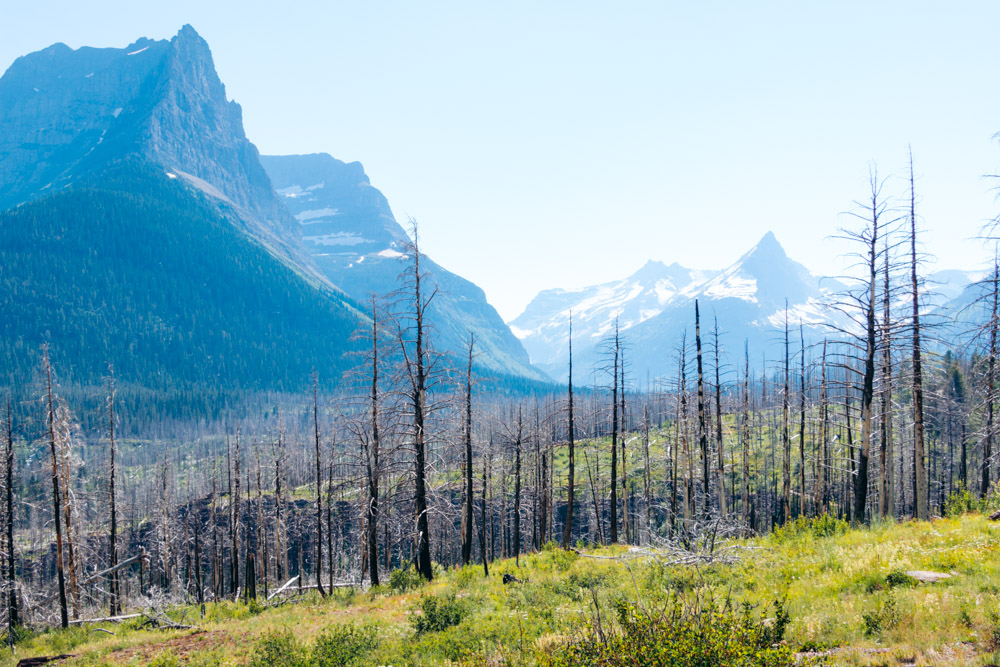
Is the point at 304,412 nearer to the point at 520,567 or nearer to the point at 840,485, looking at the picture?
the point at 840,485

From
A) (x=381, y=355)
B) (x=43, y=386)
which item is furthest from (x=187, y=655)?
(x=43, y=386)

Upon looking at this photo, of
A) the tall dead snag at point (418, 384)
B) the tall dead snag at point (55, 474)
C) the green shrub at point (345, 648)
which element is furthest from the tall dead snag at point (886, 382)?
the tall dead snag at point (55, 474)

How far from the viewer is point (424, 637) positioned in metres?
11.4

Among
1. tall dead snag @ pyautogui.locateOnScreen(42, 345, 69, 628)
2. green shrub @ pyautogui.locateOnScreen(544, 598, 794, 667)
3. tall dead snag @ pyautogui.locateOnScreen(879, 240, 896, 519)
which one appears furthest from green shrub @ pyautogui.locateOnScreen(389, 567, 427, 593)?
tall dead snag @ pyautogui.locateOnScreen(879, 240, 896, 519)

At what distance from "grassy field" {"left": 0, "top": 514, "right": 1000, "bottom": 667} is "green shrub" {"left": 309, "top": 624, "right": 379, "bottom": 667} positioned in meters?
0.04

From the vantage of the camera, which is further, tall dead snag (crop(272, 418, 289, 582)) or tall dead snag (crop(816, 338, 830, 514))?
tall dead snag (crop(272, 418, 289, 582))

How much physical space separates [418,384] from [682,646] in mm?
16054

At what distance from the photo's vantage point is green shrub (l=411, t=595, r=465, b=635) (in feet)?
39.9

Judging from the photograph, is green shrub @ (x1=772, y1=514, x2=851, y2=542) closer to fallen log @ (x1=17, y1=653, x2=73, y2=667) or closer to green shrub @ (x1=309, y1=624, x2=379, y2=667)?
green shrub @ (x1=309, y1=624, x2=379, y2=667)

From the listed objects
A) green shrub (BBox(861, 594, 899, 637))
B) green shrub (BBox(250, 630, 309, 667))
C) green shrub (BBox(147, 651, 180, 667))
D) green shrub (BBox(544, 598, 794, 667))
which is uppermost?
green shrub (BBox(544, 598, 794, 667))

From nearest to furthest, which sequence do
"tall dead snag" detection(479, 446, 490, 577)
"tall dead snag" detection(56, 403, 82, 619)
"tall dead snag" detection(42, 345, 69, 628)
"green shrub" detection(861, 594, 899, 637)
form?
"green shrub" detection(861, 594, 899, 637) → "tall dead snag" detection(479, 446, 490, 577) → "tall dead snag" detection(42, 345, 69, 628) → "tall dead snag" detection(56, 403, 82, 619)

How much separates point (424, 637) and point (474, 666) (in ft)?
12.3

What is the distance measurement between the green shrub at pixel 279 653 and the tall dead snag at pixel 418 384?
8.03 meters

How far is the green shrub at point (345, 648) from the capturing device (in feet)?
34.0
